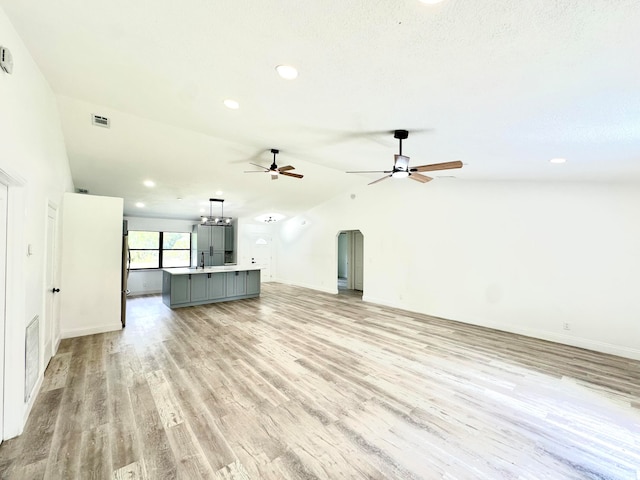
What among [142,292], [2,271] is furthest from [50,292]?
[142,292]

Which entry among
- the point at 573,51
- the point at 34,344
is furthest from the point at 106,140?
the point at 573,51

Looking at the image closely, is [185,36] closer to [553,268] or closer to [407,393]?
[407,393]

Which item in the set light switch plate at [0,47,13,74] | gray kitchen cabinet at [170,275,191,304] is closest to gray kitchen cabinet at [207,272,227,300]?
gray kitchen cabinet at [170,275,191,304]

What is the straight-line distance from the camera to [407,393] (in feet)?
9.64

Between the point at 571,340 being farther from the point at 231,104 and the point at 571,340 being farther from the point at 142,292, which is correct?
the point at 142,292

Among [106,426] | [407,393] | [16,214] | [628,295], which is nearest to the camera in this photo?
[16,214]

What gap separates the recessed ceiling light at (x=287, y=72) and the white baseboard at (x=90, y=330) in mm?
5198

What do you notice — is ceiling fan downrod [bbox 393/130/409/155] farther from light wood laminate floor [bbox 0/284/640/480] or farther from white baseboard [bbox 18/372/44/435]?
white baseboard [bbox 18/372/44/435]

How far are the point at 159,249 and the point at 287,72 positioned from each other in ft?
29.7

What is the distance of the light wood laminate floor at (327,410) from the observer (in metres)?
1.95

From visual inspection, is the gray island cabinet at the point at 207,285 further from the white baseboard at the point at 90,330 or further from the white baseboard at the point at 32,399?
the white baseboard at the point at 32,399

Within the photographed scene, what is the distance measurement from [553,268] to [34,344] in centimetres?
719

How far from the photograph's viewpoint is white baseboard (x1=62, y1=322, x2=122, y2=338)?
4.46m

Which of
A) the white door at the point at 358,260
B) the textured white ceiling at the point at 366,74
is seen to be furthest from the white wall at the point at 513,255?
the white door at the point at 358,260
